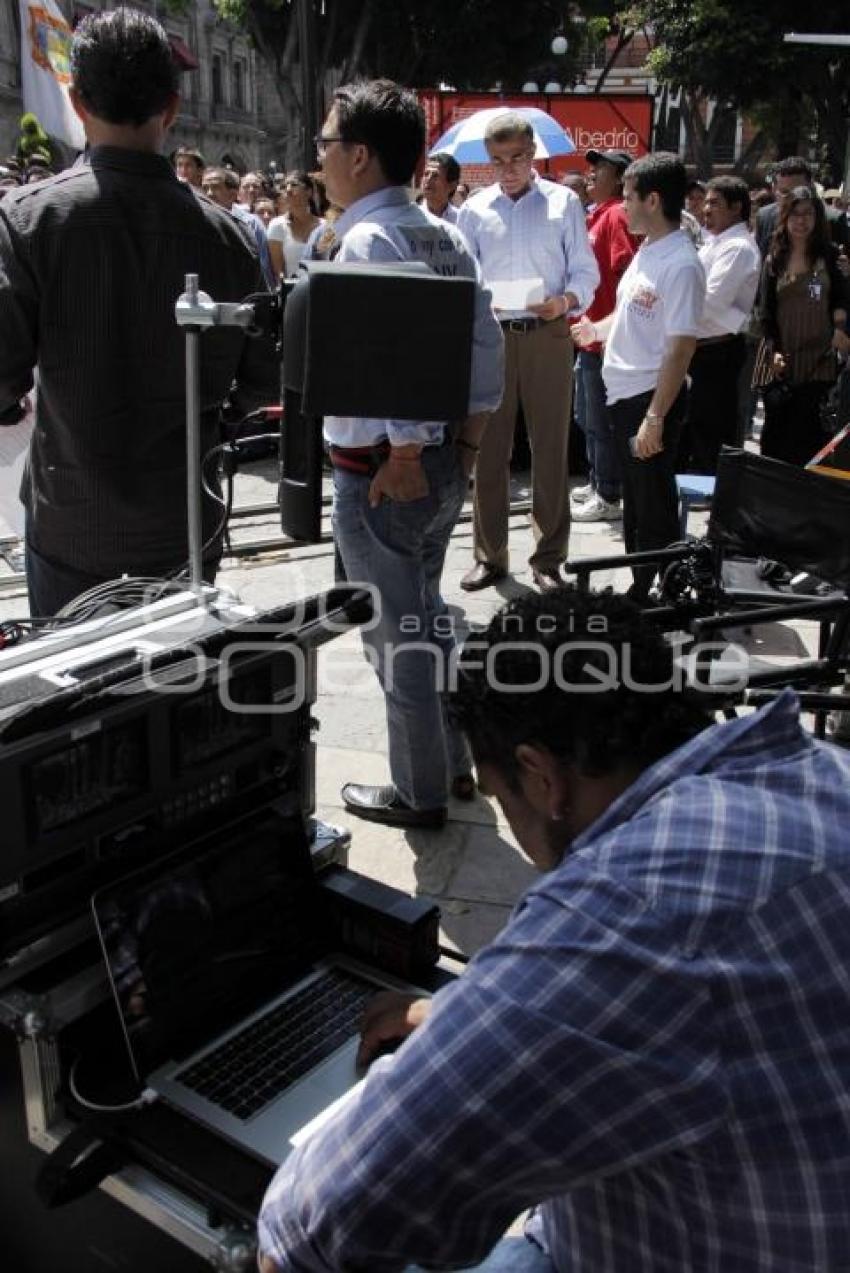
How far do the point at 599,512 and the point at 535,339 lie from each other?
1547mm

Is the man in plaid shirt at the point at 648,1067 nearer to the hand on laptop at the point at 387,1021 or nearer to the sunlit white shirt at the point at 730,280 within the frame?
the hand on laptop at the point at 387,1021

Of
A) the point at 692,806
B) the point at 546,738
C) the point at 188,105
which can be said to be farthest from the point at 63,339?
the point at 188,105

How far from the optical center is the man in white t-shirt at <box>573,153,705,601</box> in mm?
4598

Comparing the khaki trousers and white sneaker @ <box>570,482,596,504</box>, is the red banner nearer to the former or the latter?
white sneaker @ <box>570,482,596,504</box>

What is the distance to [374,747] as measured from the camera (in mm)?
4023

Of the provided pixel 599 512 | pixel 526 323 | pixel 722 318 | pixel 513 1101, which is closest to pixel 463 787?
pixel 513 1101

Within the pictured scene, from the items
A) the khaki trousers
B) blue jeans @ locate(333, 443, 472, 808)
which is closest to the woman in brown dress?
the khaki trousers

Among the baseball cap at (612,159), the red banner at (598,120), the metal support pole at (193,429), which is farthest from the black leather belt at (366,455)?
the red banner at (598,120)

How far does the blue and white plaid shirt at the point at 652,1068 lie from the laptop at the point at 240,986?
52 cm

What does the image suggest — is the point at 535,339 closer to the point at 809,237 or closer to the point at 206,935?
the point at 809,237

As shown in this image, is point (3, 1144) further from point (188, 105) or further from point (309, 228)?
point (188, 105)

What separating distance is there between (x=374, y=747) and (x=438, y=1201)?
2922 mm

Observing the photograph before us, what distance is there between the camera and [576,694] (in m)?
1.32

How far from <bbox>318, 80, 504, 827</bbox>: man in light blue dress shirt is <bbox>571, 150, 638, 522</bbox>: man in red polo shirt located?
3.39 metres
